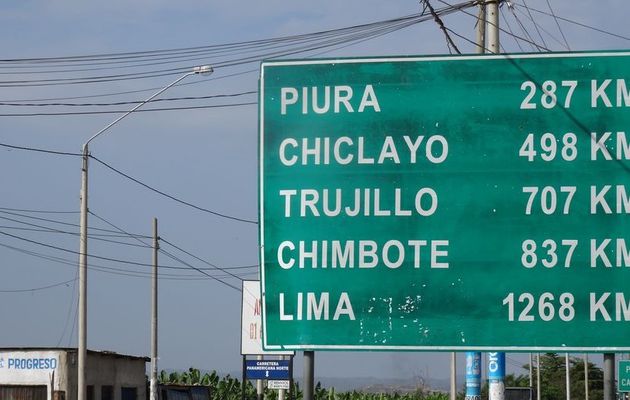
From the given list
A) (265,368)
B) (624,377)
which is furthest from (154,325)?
(624,377)

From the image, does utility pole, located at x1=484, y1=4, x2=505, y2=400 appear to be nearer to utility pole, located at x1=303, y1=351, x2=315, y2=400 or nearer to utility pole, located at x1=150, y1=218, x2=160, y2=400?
utility pole, located at x1=303, y1=351, x2=315, y2=400

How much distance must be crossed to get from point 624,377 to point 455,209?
32.4 m

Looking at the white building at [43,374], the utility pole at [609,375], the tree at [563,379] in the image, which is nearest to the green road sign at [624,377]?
the white building at [43,374]

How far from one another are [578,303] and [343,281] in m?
1.80

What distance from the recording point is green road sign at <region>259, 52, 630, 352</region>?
960cm

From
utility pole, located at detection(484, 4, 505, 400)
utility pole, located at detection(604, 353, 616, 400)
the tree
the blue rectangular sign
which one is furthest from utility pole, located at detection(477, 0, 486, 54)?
the tree

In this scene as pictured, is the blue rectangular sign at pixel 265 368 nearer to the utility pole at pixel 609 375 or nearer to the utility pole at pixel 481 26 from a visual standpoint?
the utility pole at pixel 481 26

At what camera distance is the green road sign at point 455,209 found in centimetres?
960

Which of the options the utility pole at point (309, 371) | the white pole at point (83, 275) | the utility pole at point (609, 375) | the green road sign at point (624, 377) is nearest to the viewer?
the utility pole at point (609, 375)

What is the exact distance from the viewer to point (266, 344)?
392 inches

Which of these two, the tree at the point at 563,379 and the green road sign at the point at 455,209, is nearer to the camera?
the green road sign at the point at 455,209

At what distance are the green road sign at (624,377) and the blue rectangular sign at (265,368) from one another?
11077 millimetres

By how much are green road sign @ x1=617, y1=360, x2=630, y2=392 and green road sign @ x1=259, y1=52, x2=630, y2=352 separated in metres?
30.9

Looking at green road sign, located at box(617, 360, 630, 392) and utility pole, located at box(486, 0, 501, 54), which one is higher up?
utility pole, located at box(486, 0, 501, 54)
